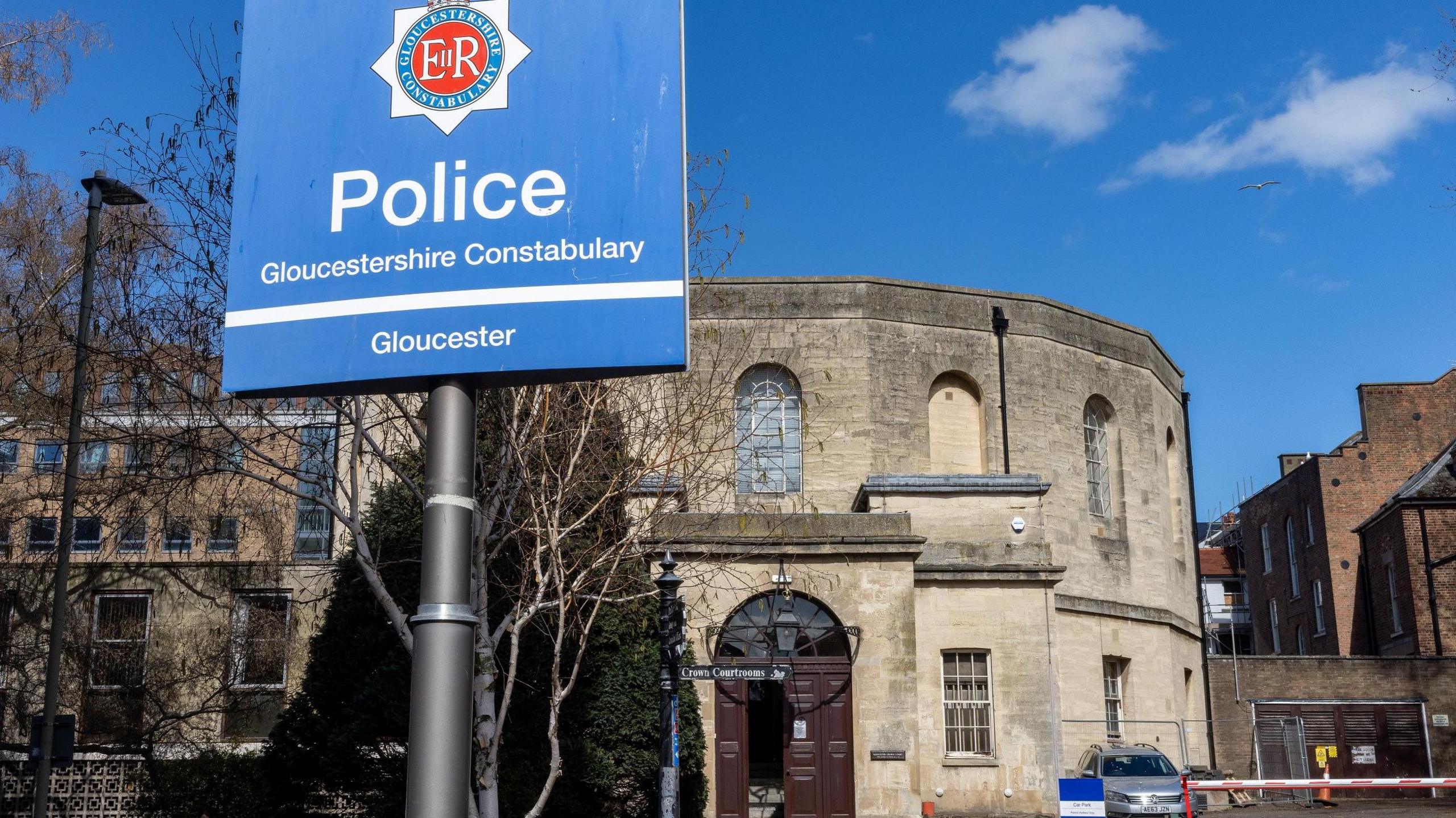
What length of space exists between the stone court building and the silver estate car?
941mm

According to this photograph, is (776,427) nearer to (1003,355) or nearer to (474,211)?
(1003,355)

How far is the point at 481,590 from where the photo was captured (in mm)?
13664

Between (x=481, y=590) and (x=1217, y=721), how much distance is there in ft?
92.1

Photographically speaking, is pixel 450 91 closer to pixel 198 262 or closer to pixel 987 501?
pixel 198 262

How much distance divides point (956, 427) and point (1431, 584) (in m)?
19.2

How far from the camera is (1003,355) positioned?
32000mm

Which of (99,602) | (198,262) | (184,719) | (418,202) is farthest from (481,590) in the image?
(99,602)

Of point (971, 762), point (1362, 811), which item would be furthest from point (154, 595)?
point (1362, 811)

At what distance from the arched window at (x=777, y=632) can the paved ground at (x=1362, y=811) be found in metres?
10.4

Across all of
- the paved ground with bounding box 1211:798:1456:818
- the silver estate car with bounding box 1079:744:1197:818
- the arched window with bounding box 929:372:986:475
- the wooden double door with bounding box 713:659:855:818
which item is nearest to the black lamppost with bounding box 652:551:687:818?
the wooden double door with bounding box 713:659:855:818

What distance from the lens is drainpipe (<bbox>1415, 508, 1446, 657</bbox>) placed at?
40.8 meters

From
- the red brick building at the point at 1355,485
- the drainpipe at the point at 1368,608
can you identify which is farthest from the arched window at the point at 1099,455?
the red brick building at the point at 1355,485

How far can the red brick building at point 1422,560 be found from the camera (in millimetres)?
41156

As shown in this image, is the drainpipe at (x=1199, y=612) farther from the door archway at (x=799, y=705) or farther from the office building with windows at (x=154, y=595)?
the office building with windows at (x=154, y=595)
